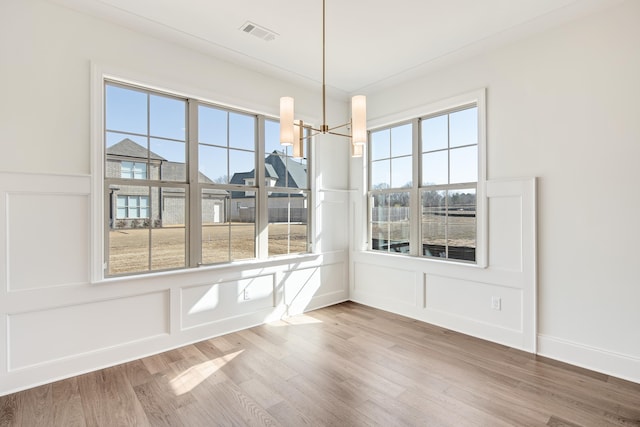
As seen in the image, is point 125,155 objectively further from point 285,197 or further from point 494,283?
point 494,283

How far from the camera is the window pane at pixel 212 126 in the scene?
11.5 ft

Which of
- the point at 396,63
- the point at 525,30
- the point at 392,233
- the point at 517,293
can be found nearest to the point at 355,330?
the point at 392,233

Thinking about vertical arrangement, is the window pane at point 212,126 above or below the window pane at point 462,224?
above

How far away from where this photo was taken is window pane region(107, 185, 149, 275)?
296 centimetres

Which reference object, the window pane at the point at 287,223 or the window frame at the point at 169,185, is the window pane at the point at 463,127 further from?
the window pane at the point at 287,223

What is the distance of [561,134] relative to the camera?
2957mm

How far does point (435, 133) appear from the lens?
13.1 ft

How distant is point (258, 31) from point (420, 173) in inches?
97.5

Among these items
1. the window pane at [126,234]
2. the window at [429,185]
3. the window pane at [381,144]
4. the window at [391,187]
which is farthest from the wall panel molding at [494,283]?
the window pane at [126,234]

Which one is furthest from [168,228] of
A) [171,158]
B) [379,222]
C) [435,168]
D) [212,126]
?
[435,168]

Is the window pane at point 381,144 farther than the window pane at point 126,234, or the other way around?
the window pane at point 381,144

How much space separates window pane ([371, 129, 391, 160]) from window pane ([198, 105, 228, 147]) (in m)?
2.13

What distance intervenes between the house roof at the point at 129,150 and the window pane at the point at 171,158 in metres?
0.09

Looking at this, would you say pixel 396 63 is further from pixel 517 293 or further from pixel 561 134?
pixel 517 293
